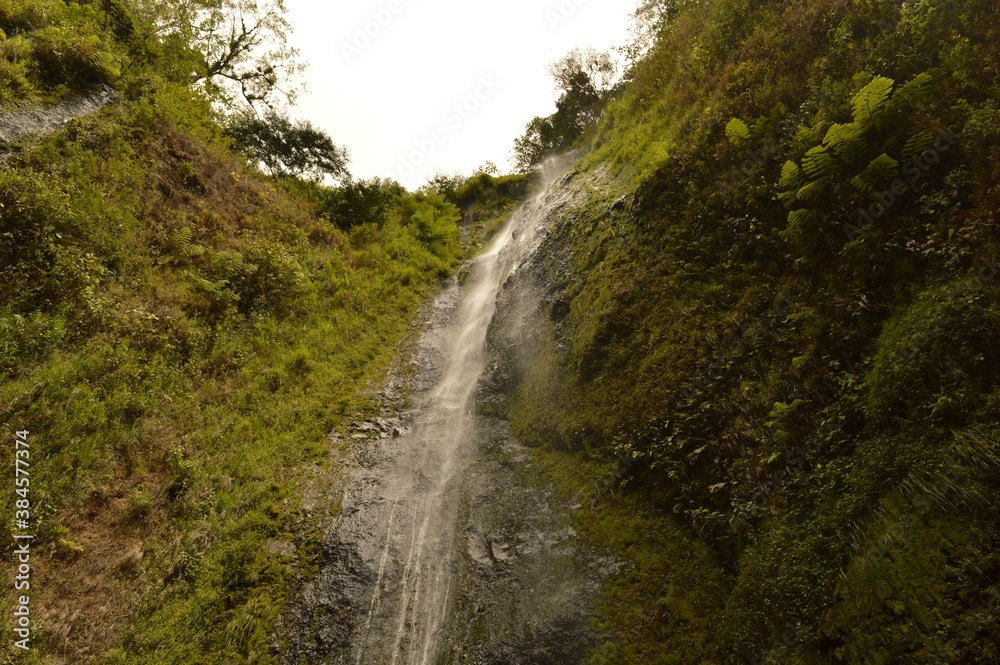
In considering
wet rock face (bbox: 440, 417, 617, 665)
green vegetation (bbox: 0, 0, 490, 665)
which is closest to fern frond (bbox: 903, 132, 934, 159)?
wet rock face (bbox: 440, 417, 617, 665)

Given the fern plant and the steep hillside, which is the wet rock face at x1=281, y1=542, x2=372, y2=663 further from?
the fern plant

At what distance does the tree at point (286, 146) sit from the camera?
18375 mm

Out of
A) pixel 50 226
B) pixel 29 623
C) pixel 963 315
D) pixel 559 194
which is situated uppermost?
pixel 50 226

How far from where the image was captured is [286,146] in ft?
63.8

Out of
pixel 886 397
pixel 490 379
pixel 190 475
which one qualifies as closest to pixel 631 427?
pixel 886 397

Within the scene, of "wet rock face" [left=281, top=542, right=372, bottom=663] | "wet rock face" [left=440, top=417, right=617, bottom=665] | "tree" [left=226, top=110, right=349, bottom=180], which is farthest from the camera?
"tree" [left=226, top=110, right=349, bottom=180]

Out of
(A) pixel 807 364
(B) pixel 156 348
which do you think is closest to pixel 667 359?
(A) pixel 807 364

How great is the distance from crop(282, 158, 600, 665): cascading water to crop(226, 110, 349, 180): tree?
1340 centimetres

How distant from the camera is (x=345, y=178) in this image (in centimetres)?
2048

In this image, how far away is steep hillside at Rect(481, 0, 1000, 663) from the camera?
3828 mm

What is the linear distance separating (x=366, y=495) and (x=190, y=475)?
3.23m

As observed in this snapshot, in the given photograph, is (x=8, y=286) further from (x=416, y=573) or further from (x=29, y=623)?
(x=416, y=573)

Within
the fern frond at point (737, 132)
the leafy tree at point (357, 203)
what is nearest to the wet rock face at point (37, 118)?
the leafy tree at point (357, 203)

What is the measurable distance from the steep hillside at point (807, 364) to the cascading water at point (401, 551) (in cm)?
223
